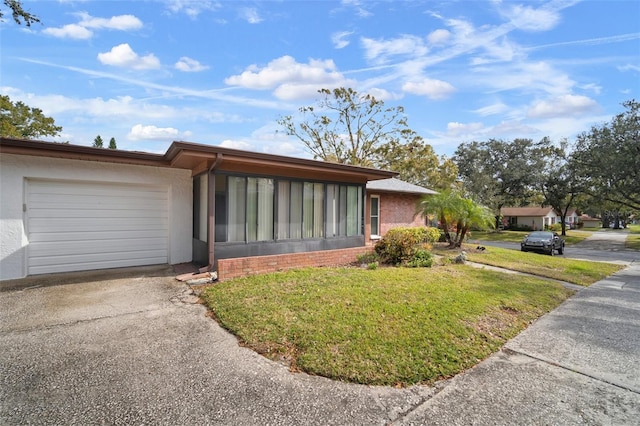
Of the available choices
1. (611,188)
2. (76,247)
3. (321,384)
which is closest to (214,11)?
(76,247)

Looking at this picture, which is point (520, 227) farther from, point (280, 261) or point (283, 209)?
point (280, 261)

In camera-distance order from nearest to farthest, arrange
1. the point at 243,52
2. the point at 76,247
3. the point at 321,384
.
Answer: the point at 321,384
the point at 76,247
the point at 243,52

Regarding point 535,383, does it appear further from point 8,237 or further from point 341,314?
point 8,237

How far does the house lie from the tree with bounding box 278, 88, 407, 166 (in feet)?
89.7

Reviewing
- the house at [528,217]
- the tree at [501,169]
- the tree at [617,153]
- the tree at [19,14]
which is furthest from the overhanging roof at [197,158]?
the house at [528,217]

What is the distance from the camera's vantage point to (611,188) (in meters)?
25.0

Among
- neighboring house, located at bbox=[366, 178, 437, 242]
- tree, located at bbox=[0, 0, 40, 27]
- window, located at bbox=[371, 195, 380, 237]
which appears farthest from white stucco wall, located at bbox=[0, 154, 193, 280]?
window, located at bbox=[371, 195, 380, 237]

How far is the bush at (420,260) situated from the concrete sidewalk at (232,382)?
4158mm

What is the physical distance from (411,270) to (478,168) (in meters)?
36.4

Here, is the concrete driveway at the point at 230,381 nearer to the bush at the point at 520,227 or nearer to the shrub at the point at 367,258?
the shrub at the point at 367,258

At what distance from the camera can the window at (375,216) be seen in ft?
48.5

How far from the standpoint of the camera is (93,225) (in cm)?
749

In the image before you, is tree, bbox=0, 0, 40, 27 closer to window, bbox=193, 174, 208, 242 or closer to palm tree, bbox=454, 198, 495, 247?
window, bbox=193, 174, 208, 242

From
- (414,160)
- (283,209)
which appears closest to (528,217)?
(414,160)
